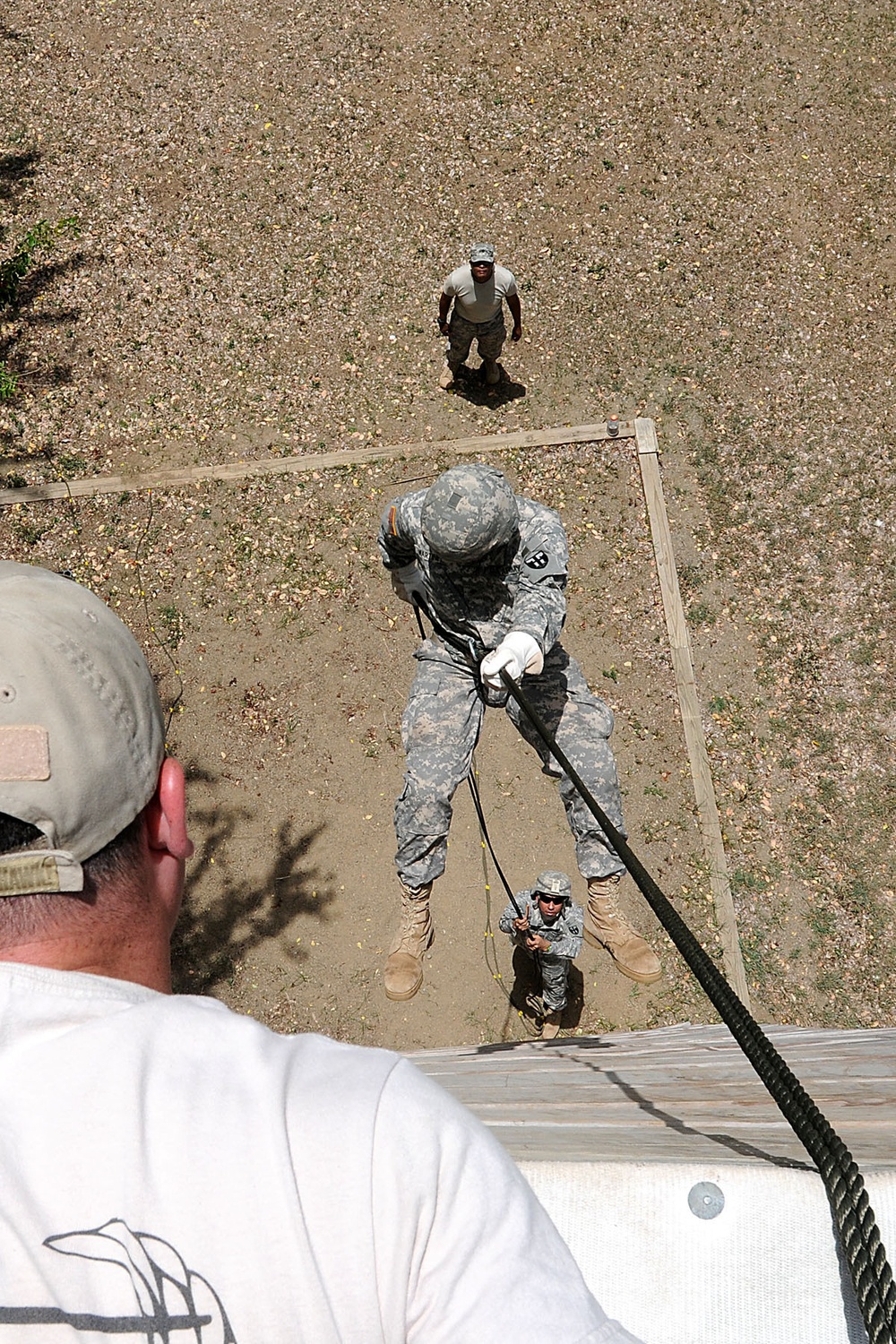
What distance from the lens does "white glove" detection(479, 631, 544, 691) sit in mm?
4445

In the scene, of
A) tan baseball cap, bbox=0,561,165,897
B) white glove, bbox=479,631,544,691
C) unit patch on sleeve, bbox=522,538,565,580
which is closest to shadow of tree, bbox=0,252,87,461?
unit patch on sleeve, bbox=522,538,565,580

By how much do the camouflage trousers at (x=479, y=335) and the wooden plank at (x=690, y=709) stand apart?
123 cm

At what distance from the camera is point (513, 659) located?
4473 millimetres

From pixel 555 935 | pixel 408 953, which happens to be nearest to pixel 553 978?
pixel 555 935

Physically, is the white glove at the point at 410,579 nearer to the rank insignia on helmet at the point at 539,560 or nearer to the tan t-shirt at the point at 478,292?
the rank insignia on helmet at the point at 539,560

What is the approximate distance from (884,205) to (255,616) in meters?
6.64

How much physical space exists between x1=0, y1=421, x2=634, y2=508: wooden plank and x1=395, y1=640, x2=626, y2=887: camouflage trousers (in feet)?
8.84

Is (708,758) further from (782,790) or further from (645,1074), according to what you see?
(645,1074)

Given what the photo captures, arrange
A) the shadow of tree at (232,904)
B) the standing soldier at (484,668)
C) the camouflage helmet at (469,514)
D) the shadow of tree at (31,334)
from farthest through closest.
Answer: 1. the shadow of tree at (31,334)
2. the shadow of tree at (232,904)
3. the standing soldier at (484,668)
4. the camouflage helmet at (469,514)

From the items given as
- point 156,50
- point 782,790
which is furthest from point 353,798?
point 156,50

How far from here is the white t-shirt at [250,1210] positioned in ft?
3.00

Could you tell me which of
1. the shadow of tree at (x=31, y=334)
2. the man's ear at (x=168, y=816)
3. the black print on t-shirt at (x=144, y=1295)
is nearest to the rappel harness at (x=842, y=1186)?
the black print on t-shirt at (x=144, y=1295)

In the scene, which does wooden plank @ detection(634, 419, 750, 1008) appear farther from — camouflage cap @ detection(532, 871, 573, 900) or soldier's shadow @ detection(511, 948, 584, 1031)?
camouflage cap @ detection(532, 871, 573, 900)

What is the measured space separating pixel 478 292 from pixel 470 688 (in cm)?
355
